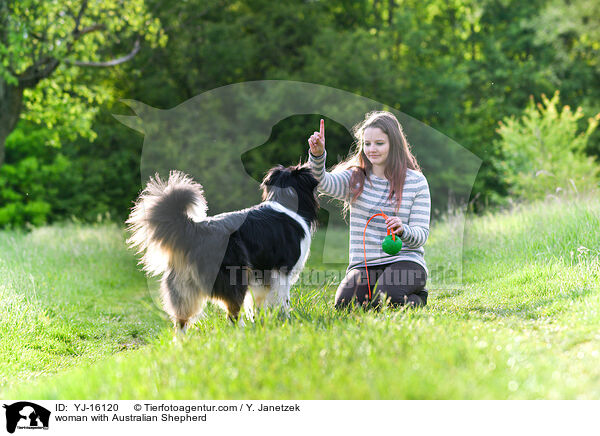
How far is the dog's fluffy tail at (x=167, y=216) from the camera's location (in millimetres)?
3697

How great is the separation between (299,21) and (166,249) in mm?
16900

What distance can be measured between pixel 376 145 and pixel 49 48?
7.51 meters

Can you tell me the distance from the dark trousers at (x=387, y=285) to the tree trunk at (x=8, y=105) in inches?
324

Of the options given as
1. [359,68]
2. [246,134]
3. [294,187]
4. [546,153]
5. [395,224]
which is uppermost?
[359,68]

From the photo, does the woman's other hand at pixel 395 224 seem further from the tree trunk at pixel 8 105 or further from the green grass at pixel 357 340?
the tree trunk at pixel 8 105

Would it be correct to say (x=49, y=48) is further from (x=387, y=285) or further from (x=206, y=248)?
(x=387, y=285)

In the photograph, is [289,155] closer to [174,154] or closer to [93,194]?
[174,154]

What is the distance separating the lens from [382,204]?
4520mm

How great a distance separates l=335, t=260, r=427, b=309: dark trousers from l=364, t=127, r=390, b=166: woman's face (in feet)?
3.01
